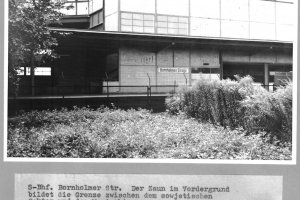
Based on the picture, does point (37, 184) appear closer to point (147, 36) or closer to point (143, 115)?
point (143, 115)

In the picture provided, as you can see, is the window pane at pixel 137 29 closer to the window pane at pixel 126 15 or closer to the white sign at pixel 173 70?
the window pane at pixel 126 15

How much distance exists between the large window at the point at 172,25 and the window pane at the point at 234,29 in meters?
0.41

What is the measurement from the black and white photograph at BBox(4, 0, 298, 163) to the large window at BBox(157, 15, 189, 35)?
0.01m

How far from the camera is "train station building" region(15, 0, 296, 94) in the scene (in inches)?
186


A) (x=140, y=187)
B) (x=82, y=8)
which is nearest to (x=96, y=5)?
(x=82, y=8)

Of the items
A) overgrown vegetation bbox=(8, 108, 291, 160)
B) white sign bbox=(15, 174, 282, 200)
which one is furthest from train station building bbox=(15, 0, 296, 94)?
white sign bbox=(15, 174, 282, 200)

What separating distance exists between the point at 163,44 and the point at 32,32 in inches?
52.9

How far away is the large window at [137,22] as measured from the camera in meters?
4.73

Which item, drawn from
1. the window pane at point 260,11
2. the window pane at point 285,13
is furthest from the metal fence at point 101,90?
the window pane at point 285,13

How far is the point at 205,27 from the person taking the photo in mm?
4887

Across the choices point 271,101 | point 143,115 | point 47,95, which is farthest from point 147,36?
point 271,101

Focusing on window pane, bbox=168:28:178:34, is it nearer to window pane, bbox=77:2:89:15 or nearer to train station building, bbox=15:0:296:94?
train station building, bbox=15:0:296:94

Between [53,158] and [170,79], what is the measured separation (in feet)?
4.73

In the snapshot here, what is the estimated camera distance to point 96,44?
15.8ft
